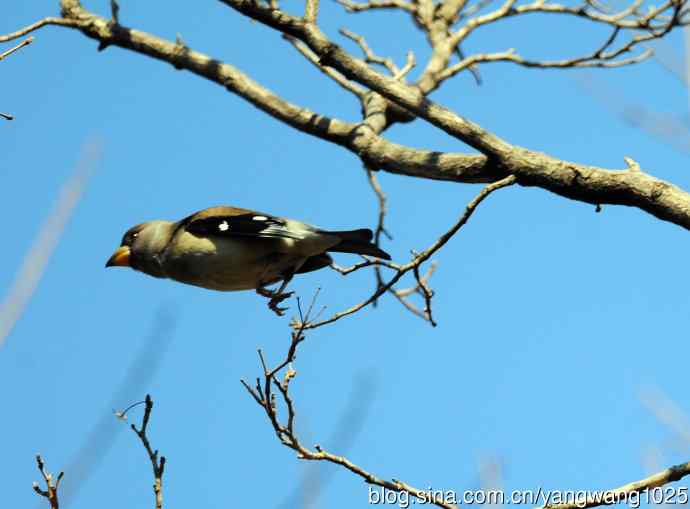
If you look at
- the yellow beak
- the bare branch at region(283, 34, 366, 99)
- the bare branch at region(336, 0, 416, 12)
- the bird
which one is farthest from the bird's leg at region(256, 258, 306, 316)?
the bare branch at region(336, 0, 416, 12)

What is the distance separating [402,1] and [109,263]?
11.7 feet

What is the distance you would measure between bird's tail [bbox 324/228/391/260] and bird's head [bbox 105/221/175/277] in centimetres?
104

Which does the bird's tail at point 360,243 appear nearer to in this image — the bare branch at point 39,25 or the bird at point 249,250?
the bird at point 249,250

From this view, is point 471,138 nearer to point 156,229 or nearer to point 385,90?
point 385,90

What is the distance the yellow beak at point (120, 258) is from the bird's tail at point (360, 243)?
1384 mm

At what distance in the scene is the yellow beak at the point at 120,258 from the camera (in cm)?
596

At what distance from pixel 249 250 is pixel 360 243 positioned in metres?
0.60

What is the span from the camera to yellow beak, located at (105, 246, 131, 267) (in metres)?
5.96

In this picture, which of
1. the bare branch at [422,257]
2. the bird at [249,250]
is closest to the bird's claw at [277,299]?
the bird at [249,250]

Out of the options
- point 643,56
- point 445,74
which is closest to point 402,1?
point 445,74

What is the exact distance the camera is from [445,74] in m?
7.44

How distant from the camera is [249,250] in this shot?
5.36m

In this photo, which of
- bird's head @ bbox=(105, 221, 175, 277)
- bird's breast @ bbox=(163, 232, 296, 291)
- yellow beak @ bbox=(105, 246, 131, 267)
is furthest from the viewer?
yellow beak @ bbox=(105, 246, 131, 267)

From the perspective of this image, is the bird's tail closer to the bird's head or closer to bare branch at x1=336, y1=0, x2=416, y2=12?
the bird's head
